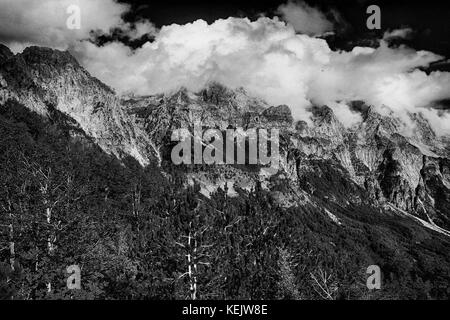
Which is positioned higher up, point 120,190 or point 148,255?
point 120,190

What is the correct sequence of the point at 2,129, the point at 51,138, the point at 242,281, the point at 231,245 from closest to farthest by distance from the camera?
the point at 242,281 → the point at 231,245 → the point at 2,129 → the point at 51,138

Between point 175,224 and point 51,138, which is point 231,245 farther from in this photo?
point 51,138

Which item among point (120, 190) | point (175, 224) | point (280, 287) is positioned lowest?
point (280, 287)

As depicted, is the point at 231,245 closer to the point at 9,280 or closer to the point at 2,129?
the point at 9,280

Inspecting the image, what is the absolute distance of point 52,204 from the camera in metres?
38.0
